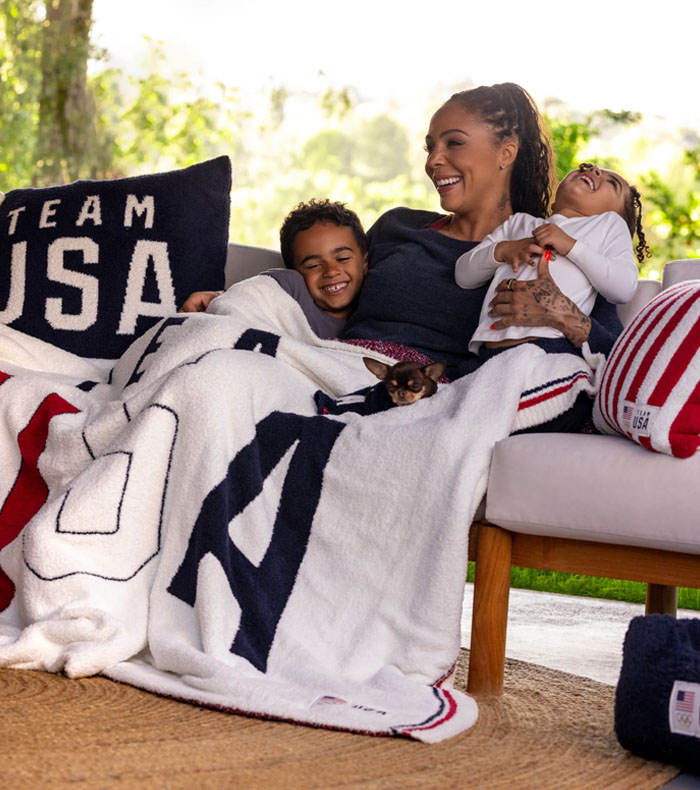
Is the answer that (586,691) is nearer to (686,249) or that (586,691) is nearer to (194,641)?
(194,641)

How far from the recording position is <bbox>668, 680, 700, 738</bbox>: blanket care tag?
3.90ft

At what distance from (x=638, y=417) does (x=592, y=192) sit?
680 mm

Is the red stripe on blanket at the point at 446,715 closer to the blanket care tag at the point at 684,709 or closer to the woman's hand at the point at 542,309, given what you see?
the blanket care tag at the point at 684,709

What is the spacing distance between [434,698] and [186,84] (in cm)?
544

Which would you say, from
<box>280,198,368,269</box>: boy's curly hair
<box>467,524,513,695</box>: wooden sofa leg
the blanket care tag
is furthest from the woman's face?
the blanket care tag

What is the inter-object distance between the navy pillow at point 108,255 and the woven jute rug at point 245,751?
0.88m

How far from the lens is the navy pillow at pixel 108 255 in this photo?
83.6 inches

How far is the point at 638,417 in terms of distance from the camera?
1.42 metres

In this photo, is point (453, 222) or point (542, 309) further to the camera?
point (453, 222)

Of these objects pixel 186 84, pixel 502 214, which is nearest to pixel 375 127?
pixel 186 84

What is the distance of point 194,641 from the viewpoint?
1474mm

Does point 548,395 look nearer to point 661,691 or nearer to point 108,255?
point 661,691

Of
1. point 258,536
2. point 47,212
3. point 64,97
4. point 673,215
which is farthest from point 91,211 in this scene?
point 64,97

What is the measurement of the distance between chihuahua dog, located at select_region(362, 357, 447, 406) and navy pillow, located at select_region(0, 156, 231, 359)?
607 millimetres
